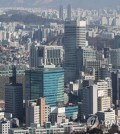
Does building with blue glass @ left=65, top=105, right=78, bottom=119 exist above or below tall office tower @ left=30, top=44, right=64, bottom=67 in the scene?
below

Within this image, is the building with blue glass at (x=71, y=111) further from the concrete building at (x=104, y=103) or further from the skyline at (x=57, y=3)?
the skyline at (x=57, y=3)

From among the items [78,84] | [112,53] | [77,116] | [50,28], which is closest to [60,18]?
[50,28]

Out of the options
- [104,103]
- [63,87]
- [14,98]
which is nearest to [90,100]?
[104,103]

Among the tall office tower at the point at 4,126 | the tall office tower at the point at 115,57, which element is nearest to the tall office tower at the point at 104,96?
the tall office tower at the point at 4,126

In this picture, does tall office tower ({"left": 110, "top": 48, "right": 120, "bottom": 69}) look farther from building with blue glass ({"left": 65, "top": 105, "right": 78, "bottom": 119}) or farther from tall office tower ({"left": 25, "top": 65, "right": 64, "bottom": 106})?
building with blue glass ({"left": 65, "top": 105, "right": 78, "bottom": 119})

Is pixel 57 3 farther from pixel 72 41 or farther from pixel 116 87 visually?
pixel 116 87

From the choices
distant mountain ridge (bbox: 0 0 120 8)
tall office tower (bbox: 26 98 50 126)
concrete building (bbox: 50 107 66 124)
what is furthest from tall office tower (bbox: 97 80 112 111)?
distant mountain ridge (bbox: 0 0 120 8)
